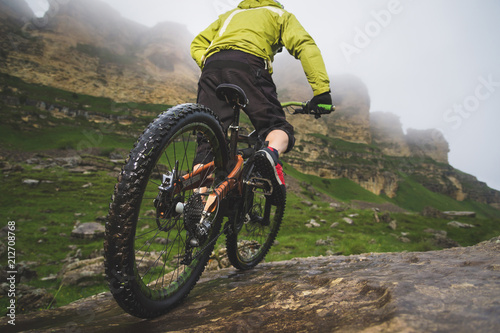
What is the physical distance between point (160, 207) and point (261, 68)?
1993 millimetres

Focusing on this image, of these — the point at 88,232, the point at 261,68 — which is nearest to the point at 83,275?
the point at 261,68

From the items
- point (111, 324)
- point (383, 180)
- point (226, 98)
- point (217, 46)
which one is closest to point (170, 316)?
point (111, 324)

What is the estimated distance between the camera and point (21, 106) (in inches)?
2383

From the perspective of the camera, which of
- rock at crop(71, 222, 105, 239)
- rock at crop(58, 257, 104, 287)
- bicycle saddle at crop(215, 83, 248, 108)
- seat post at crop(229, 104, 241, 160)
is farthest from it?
rock at crop(71, 222, 105, 239)

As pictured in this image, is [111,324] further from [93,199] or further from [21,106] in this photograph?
[21,106]

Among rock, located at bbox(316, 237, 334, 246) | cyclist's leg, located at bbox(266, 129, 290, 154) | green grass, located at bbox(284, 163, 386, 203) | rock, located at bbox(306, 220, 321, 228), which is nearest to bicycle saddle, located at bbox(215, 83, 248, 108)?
cyclist's leg, located at bbox(266, 129, 290, 154)

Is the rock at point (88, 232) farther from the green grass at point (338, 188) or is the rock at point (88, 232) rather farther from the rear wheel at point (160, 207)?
the green grass at point (338, 188)

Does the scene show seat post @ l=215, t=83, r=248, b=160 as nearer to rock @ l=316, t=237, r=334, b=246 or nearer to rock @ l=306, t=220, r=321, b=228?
rock @ l=316, t=237, r=334, b=246

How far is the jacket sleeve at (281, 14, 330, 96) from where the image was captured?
10.3 ft

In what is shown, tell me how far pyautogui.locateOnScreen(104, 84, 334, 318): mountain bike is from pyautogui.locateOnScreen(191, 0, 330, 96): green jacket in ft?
1.59

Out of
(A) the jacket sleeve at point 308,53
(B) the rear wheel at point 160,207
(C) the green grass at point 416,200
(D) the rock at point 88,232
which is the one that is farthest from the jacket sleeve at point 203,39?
(C) the green grass at point 416,200

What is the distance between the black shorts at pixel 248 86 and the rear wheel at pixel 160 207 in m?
0.72

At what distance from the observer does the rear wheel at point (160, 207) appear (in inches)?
56.4

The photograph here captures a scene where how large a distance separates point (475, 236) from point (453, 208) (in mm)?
89981
